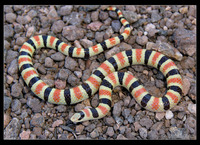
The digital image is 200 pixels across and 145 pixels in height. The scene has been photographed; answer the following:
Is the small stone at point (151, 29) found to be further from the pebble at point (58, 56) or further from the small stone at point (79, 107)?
the small stone at point (79, 107)

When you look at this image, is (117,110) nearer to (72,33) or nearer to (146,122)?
(146,122)

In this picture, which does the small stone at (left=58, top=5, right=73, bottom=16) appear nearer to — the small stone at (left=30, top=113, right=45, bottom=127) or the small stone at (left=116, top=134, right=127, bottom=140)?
the small stone at (left=30, top=113, right=45, bottom=127)

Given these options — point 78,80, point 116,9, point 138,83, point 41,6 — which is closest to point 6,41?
point 41,6

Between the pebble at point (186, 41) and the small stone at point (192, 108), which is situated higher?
the pebble at point (186, 41)

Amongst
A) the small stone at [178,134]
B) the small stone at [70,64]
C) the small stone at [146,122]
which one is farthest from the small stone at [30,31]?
the small stone at [178,134]

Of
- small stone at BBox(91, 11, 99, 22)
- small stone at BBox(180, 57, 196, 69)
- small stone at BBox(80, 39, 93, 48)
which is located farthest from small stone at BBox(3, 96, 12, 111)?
small stone at BBox(180, 57, 196, 69)

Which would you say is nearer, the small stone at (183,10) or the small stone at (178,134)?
the small stone at (178,134)
